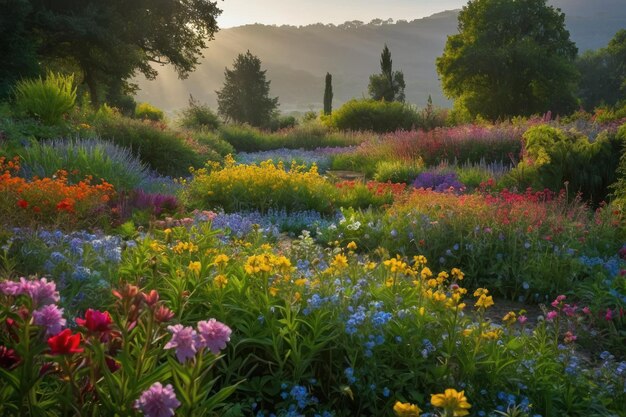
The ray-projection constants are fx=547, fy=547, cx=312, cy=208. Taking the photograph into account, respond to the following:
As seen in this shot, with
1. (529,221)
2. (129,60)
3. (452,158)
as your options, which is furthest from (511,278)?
(129,60)

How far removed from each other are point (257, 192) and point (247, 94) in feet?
109

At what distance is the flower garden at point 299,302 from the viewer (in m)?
1.76

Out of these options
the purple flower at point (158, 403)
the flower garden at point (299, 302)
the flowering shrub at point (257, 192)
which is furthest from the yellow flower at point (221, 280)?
the flowering shrub at point (257, 192)

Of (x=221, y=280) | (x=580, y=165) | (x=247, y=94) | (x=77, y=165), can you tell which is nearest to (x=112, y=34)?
(x=77, y=165)

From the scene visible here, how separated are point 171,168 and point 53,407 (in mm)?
10429

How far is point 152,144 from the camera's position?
40.3 feet

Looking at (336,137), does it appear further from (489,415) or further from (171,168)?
(489,415)

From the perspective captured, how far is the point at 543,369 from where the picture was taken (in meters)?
3.17

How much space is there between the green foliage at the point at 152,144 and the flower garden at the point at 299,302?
2980 millimetres

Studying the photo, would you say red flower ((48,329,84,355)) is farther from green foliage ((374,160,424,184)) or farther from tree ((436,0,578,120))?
tree ((436,0,578,120))

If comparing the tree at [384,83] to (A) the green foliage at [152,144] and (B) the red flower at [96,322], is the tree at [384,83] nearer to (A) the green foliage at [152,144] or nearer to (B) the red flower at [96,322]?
(A) the green foliage at [152,144]

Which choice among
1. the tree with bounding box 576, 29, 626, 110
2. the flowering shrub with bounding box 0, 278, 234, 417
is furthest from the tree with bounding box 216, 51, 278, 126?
the flowering shrub with bounding box 0, 278, 234, 417

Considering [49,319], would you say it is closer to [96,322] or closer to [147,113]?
[96,322]

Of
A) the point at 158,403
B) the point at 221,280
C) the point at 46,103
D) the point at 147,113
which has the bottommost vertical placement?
the point at 147,113
